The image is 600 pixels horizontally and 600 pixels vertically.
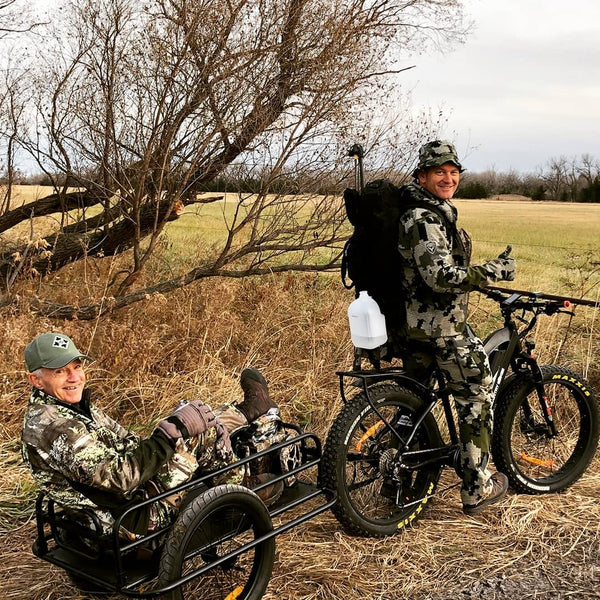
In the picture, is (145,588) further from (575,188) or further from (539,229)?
(575,188)

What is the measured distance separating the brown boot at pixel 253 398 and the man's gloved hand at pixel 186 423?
2.37 ft

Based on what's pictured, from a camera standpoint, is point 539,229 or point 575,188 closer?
point 539,229

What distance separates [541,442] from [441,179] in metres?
2.13

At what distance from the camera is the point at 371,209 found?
382 centimetres

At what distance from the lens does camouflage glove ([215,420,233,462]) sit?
346 cm

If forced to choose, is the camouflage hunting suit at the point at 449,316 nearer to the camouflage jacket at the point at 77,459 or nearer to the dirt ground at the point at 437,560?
the dirt ground at the point at 437,560

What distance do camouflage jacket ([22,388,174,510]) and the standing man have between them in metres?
1.60

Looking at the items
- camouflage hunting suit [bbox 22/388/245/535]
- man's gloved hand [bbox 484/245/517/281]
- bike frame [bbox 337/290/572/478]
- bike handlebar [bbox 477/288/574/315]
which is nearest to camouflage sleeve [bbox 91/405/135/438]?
camouflage hunting suit [bbox 22/388/245/535]

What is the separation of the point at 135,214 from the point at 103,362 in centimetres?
152

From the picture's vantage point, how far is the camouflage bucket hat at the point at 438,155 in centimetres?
376

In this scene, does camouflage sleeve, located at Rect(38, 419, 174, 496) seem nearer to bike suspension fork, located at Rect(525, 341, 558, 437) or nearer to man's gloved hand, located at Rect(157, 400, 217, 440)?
man's gloved hand, located at Rect(157, 400, 217, 440)

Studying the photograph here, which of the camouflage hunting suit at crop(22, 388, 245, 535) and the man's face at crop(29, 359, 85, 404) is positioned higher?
the man's face at crop(29, 359, 85, 404)

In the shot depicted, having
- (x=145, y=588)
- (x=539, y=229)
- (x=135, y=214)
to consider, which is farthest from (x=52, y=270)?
(x=539, y=229)

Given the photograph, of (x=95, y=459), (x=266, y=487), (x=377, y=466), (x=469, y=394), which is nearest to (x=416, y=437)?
(x=377, y=466)
